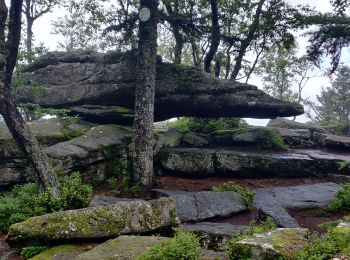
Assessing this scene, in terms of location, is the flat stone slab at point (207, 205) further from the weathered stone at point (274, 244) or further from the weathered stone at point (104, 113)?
the weathered stone at point (104, 113)

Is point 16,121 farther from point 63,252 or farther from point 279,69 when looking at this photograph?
point 279,69

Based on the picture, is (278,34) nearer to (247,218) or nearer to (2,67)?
(247,218)

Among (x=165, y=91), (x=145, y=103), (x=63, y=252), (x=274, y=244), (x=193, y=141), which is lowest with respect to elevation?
(x=63, y=252)

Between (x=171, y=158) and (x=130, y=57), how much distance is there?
6295 millimetres

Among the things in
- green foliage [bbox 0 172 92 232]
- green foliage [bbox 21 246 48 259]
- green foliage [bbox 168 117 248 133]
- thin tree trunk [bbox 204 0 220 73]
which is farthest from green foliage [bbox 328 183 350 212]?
thin tree trunk [bbox 204 0 220 73]

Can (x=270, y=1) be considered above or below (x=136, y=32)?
above

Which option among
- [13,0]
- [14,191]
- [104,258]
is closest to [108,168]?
[14,191]

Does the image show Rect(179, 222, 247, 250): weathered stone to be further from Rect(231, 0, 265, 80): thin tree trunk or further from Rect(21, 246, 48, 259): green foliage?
Rect(231, 0, 265, 80): thin tree trunk

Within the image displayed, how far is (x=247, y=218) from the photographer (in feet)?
42.4

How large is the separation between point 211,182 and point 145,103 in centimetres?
523

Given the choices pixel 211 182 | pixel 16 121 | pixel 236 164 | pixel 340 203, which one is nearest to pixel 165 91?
pixel 236 164

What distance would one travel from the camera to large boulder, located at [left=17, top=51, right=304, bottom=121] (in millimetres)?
19422

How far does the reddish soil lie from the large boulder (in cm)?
420

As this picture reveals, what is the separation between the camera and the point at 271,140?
791 inches
